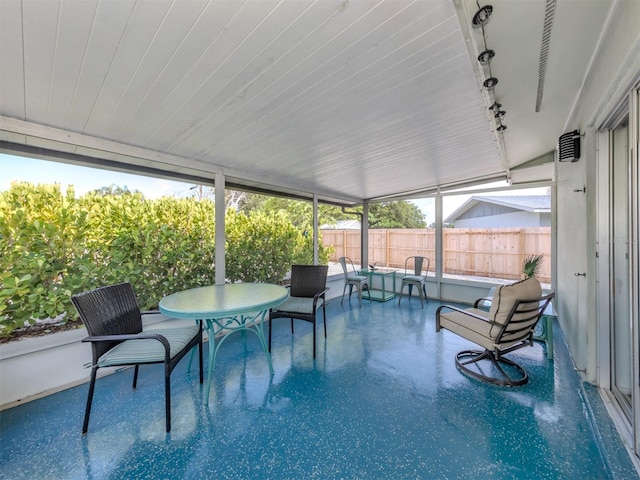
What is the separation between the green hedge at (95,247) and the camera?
2.12m

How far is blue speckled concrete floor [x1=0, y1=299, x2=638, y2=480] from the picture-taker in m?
1.46

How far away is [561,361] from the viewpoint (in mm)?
2656

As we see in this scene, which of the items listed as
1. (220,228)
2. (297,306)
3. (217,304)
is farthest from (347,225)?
(217,304)

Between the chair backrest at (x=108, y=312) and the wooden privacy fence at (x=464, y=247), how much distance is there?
160 inches

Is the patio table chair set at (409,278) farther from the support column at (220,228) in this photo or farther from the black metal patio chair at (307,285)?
the support column at (220,228)

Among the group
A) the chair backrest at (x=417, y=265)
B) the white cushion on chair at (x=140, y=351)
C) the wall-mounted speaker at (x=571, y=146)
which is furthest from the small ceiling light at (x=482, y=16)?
the chair backrest at (x=417, y=265)

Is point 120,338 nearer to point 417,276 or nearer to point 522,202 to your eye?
point 417,276

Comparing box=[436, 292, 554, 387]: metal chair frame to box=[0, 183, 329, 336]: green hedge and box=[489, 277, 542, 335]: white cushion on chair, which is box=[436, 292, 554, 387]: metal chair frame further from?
box=[0, 183, 329, 336]: green hedge

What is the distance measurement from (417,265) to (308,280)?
9.65ft

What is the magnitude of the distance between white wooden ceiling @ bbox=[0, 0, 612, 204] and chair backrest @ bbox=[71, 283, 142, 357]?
4.58 ft

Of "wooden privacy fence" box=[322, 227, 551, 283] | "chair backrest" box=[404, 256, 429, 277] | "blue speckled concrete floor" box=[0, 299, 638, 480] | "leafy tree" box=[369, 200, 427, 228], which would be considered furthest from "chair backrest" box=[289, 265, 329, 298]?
"leafy tree" box=[369, 200, 427, 228]

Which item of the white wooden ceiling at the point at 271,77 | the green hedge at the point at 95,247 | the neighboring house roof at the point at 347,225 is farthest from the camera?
the neighboring house roof at the point at 347,225

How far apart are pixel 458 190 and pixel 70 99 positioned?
5.58 metres

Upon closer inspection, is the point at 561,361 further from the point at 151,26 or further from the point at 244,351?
the point at 151,26
